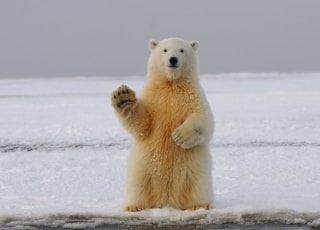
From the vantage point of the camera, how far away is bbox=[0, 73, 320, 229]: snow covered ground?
4125mm

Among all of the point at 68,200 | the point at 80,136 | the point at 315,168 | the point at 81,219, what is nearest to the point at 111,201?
the point at 68,200

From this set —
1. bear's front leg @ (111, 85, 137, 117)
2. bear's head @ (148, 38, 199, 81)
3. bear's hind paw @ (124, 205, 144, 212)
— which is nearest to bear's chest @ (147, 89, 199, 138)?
bear's head @ (148, 38, 199, 81)

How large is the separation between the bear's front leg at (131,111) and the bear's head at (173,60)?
0.28m

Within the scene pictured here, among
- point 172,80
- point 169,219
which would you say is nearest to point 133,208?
point 169,219

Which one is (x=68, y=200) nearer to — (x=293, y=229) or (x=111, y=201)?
(x=111, y=201)

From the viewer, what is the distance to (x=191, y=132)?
4.08 meters

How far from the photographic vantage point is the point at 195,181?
4340 millimetres

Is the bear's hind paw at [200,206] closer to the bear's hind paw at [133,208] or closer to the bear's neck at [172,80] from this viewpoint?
the bear's hind paw at [133,208]

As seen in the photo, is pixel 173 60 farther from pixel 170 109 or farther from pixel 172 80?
pixel 170 109

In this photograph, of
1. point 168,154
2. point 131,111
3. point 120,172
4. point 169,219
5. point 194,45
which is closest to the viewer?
point 169,219

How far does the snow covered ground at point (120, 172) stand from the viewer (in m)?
4.12

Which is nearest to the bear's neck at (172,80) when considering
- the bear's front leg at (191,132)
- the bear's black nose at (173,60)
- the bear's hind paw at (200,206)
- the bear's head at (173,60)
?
the bear's head at (173,60)

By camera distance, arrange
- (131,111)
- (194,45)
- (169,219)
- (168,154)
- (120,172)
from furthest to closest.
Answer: (120,172) < (194,45) < (168,154) < (131,111) < (169,219)

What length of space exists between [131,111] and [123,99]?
0.16 metres
